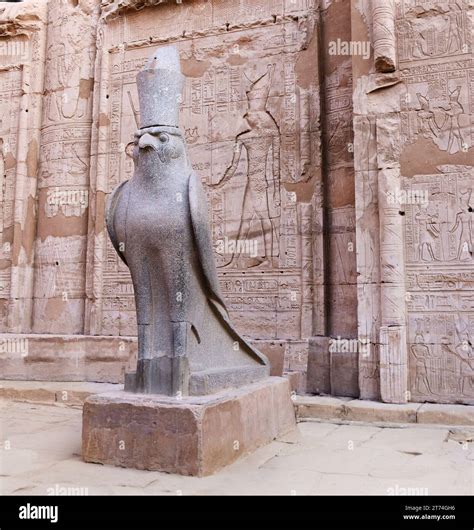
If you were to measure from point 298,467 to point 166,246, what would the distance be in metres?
1.72

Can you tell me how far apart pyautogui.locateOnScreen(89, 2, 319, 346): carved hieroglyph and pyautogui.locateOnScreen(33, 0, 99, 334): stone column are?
0.44 metres

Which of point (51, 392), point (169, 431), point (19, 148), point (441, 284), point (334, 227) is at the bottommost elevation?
point (51, 392)

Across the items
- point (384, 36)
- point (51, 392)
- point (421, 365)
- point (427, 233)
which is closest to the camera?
point (421, 365)

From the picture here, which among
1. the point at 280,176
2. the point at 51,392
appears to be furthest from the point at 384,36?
the point at 51,392

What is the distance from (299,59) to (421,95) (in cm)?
203

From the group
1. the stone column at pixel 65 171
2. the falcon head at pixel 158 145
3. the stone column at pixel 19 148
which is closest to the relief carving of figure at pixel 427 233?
the falcon head at pixel 158 145

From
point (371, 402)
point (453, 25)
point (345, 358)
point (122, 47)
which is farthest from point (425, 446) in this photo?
point (122, 47)

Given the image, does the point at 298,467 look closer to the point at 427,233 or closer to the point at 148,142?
the point at 148,142

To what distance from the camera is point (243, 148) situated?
26.2 feet

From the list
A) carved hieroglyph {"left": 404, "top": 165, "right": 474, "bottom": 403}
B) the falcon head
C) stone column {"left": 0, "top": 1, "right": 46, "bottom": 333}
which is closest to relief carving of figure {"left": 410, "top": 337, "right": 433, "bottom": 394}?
carved hieroglyph {"left": 404, "top": 165, "right": 474, "bottom": 403}

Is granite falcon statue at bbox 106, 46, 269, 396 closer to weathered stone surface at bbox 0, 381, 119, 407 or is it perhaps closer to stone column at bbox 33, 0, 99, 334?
weathered stone surface at bbox 0, 381, 119, 407

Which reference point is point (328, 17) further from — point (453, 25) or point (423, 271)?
point (423, 271)

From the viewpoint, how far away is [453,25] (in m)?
6.42

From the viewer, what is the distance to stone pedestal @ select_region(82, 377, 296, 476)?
11.5 feet
